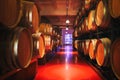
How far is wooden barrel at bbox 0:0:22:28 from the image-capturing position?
89.5 inches

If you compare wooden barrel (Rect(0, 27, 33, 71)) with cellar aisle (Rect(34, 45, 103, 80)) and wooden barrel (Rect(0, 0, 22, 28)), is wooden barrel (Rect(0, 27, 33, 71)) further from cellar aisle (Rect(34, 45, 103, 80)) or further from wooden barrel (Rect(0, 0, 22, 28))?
cellar aisle (Rect(34, 45, 103, 80))

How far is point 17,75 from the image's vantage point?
128 inches

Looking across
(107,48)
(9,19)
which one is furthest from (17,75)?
(107,48)

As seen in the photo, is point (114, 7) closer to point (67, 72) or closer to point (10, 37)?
point (10, 37)

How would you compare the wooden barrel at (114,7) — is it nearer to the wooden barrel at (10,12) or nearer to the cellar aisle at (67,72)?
the wooden barrel at (10,12)

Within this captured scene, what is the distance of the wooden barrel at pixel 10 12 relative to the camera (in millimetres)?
2273

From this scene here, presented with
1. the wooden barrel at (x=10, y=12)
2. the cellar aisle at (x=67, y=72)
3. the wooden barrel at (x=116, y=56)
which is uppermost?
the wooden barrel at (x=10, y=12)

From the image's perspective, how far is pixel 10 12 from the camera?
2.50 metres

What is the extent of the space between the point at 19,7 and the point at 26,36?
1.67 feet

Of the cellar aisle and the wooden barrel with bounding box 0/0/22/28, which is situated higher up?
the wooden barrel with bounding box 0/0/22/28

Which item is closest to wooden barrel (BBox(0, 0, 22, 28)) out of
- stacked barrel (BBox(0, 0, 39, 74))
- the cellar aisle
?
stacked barrel (BBox(0, 0, 39, 74))

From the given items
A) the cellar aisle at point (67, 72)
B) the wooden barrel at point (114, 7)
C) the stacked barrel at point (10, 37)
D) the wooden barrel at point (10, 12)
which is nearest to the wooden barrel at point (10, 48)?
the stacked barrel at point (10, 37)

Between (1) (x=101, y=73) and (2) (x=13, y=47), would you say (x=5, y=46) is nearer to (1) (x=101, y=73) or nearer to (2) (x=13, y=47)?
(2) (x=13, y=47)

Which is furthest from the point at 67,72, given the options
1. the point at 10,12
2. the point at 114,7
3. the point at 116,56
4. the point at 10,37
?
the point at 10,12
